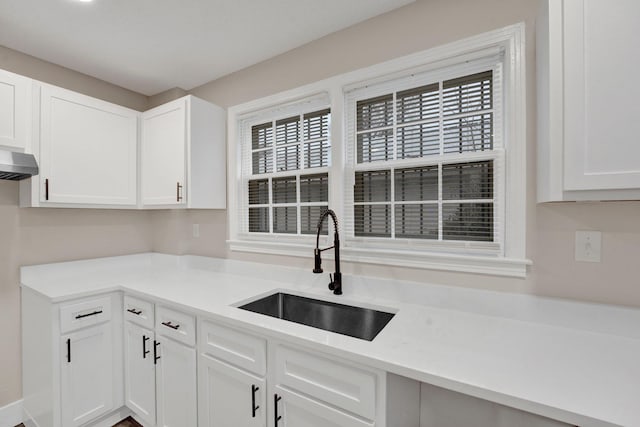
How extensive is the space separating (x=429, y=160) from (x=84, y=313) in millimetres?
2284

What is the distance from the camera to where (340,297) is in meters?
1.75

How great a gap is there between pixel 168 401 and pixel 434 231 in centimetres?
184

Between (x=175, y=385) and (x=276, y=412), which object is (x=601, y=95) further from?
(x=175, y=385)

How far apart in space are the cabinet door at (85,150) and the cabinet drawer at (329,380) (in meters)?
1.93

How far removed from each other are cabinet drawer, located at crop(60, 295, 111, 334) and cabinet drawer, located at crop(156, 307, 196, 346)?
0.45m

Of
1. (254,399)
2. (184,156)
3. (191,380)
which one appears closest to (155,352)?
(191,380)

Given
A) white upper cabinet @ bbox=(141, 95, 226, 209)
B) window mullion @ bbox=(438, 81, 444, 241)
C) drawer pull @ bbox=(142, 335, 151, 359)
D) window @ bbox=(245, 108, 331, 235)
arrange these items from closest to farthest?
1. window mullion @ bbox=(438, 81, 444, 241)
2. drawer pull @ bbox=(142, 335, 151, 359)
3. window @ bbox=(245, 108, 331, 235)
4. white upper cabinet @ bbox=(141, 95, 226, 209)

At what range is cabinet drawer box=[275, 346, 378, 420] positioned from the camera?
42.4 inches

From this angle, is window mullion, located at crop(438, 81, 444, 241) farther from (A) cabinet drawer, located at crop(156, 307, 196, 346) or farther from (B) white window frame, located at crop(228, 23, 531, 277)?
(A) cabinet drawer, located at crop(156, 307, 196, 346)

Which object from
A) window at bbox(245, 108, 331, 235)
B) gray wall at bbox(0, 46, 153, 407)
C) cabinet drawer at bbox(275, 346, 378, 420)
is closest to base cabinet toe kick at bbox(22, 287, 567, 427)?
cabinet drawer at bbox(275, 346, 378, 420)

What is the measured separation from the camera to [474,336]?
122 centimetres

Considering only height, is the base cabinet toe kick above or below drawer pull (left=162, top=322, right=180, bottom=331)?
below

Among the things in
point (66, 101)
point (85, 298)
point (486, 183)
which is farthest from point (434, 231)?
point (66, 101)

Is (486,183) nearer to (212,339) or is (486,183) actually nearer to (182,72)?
(212,339)
